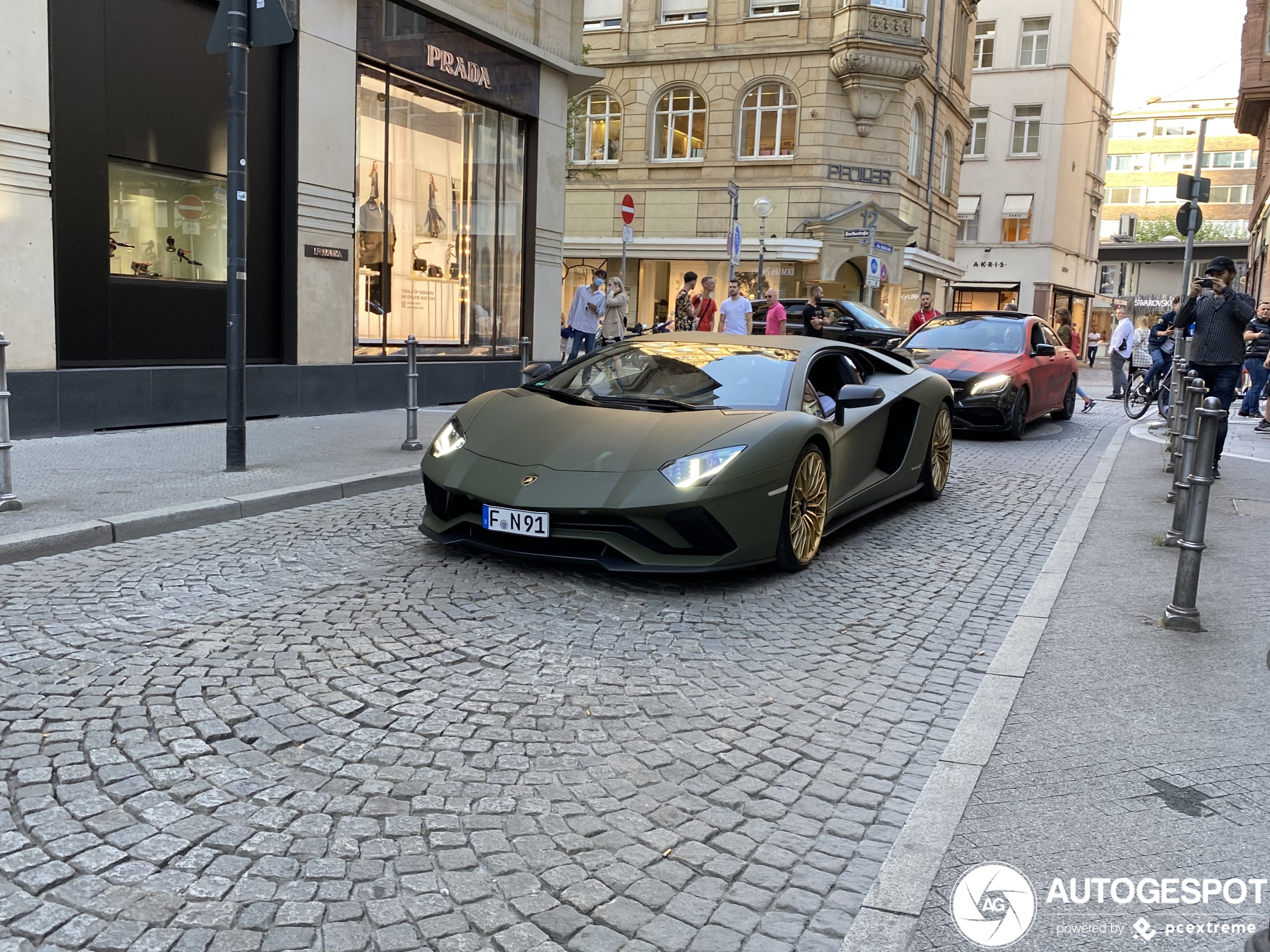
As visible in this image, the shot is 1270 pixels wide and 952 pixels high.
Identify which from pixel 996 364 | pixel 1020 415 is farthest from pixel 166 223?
pixel 1020 415

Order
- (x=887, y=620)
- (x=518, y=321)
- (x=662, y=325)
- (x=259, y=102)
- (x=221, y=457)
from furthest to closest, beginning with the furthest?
(x=662, y=325) → (x=518, y=321) → (x=259, y=102) → (x=221, y=457) → (x=887, y=620)

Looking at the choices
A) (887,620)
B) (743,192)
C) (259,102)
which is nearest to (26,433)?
(259,102)

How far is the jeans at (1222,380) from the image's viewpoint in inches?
361

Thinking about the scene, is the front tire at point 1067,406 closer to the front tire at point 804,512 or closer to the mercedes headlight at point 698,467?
the front tire at point 804,512

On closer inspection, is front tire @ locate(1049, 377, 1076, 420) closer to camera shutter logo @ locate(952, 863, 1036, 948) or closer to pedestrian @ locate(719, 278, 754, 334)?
pedestrian @ locate(719, 278, 754, 334)

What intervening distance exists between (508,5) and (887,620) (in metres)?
13.1

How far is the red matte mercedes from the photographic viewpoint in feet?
41.2

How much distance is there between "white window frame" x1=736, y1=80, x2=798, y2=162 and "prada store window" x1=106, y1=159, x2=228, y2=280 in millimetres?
24121

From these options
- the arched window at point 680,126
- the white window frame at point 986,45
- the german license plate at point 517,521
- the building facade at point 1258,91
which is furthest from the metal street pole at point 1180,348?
the white window frame at point 986,45

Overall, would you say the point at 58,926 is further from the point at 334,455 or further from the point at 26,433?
the point at 26,433

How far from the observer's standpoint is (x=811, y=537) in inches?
236

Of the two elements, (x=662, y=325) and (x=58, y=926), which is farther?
(x=662, y=325)

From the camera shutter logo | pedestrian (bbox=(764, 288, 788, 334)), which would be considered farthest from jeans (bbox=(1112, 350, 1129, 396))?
the camera shutter logo

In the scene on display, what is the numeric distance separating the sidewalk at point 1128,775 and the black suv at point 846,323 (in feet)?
49.4
